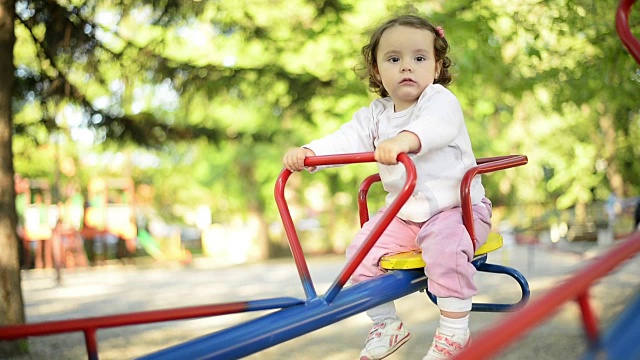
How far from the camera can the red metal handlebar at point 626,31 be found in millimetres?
2059

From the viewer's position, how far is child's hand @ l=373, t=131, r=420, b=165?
2062mm

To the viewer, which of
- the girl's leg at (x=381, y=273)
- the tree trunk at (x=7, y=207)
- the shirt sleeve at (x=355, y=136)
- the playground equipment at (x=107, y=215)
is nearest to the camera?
the girl's leg at (x=381, y=273)

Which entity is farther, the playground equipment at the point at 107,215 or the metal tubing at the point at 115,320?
the playground equipment at the point at 107,215

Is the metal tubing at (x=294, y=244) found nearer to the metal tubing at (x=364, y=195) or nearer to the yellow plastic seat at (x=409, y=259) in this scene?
the yellow plastic seat at (x=409, y=259)

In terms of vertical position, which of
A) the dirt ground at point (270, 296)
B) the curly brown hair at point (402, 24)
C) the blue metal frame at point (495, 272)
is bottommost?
the dirt ground at point (270, 296)

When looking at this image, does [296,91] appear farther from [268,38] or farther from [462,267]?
[462,267]

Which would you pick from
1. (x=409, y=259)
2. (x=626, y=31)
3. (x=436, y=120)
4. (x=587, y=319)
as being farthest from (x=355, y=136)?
(x=587, y=319)

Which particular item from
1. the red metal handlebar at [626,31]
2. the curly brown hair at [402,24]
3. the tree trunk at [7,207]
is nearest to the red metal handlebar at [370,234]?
the curly brown hair at [402,24]

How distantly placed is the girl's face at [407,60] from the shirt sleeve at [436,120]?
0.21 feet

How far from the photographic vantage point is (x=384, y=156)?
2.07 meters

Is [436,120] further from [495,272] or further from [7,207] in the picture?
[7,207]

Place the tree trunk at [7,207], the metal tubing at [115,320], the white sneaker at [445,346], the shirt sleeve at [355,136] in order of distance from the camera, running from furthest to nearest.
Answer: the tree trunk at [7,207] → the shirt sleeve at [355,136] → the white sneaker at [445,346] → the metal tubing at [115,320]

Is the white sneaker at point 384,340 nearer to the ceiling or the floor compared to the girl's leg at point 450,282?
nearer to the floor

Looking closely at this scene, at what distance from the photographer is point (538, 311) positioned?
1.23 metres
